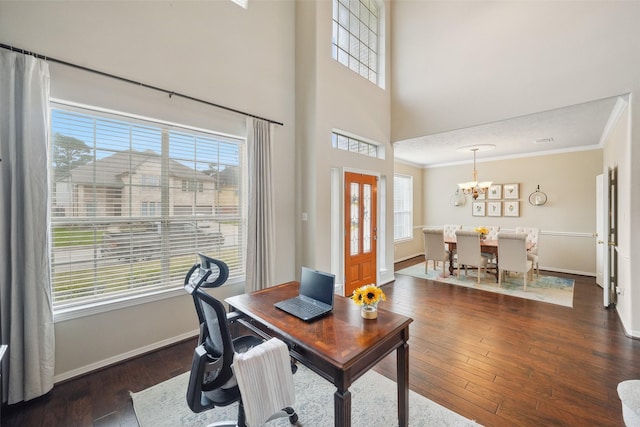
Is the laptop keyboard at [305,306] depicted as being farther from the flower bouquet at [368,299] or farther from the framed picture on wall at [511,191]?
the framed picture on wall at [511,191]

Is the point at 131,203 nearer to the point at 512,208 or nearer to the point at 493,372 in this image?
the point at 493,372

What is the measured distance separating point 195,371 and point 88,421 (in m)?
1.25

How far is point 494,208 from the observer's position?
6711 millimetres

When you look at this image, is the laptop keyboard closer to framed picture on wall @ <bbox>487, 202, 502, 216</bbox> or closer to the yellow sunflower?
the yellow sunflower

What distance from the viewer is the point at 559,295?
436cm

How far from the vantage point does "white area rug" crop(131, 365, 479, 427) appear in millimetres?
1810

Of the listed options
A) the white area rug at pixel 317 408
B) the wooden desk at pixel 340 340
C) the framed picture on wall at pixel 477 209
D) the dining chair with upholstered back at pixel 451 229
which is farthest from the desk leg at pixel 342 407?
the framed picture on wall at pixel 477 209

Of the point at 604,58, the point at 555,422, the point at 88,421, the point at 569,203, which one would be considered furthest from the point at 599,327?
the point at 88,421

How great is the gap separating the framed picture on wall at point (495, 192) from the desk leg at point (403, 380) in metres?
6.45

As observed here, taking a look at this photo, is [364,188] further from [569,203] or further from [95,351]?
[569,203]

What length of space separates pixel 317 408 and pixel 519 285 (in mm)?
4759

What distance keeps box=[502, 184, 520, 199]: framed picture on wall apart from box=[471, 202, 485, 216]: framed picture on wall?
57 centimetres

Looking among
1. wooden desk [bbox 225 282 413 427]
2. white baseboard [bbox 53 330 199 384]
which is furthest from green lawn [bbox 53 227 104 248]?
wooden desk [bbox 225 282 413 427]

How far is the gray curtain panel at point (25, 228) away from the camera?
6.31 feet
